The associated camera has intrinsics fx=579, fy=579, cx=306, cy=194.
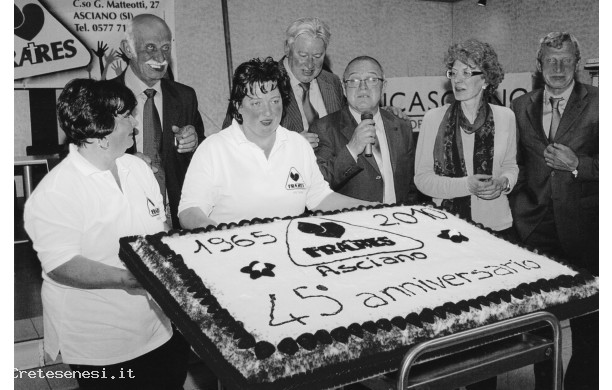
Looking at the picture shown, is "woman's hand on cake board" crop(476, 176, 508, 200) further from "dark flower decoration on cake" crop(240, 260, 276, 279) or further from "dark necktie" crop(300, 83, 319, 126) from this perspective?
"dark flower decoration on cake" crop(240, 260, 276, 279)

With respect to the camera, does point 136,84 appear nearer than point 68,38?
Yes

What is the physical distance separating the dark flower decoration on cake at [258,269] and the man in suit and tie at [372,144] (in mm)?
1013

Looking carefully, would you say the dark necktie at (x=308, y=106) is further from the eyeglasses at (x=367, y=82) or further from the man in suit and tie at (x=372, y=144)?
the eyeglasses at (x=367, y=82)

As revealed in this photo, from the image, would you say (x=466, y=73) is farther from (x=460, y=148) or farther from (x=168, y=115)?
(x=168, y=115)

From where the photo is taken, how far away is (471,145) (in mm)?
2777

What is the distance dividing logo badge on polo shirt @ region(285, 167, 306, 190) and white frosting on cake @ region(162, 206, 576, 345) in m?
0.28

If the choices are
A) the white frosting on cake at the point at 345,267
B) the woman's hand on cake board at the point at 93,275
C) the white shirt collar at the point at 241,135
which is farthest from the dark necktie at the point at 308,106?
the woman's hand on cake board at the point at 93,275

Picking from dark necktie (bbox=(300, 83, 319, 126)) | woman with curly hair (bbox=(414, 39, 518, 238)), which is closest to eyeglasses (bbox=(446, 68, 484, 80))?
woman with curly hair (bbox=(414, 39, 518, 238))

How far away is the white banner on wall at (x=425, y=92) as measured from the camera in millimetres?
5461

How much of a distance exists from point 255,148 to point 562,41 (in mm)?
1678

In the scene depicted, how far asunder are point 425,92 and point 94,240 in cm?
439

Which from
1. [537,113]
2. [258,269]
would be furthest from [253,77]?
[537,113]

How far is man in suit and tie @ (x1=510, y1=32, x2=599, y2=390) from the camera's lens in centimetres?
282

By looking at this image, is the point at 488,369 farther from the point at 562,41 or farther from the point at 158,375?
the point at 562,41
